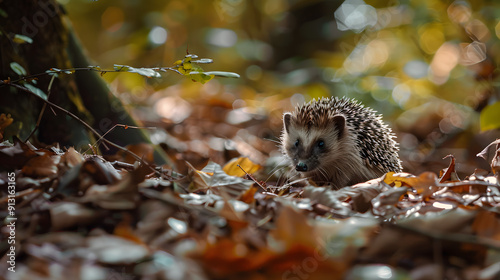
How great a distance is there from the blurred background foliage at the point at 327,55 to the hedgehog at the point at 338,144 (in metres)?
1.46

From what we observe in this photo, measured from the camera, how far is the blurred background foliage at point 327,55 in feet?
20.6

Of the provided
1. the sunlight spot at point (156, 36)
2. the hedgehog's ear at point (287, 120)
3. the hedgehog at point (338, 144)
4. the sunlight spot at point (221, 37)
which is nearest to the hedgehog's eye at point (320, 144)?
the hedgehog at point (338, 144)

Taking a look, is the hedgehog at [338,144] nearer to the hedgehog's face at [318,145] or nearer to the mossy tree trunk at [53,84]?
the hedgehog's face at [318,145]

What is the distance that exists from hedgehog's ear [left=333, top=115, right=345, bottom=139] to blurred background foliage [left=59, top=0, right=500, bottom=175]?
1.58 meters

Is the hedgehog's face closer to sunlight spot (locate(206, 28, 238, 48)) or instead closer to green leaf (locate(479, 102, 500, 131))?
green leaf (locate(479, 102, 500, 131))

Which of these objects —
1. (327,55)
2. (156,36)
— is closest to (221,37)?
(327,55)

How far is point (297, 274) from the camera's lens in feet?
4.80

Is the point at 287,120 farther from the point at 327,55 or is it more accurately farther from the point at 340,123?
the point at 327,55

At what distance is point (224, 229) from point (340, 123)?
259 centimetres

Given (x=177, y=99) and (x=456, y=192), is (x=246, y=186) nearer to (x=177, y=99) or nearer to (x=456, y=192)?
(x=456, y=192)

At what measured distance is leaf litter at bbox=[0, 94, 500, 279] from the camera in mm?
1432

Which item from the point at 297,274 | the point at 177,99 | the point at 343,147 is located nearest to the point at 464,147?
the point at 343,147

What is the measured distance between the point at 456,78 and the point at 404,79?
816 mm

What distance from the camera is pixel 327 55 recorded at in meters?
8.54
